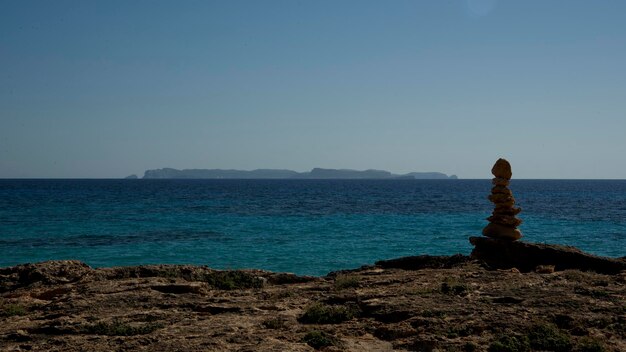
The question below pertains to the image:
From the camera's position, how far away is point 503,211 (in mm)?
20984

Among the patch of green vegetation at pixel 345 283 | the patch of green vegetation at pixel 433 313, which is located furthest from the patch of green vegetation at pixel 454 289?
the patch of green vegetation at pixel 345 283

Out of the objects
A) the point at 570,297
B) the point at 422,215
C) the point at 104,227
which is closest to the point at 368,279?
the point at 570,297

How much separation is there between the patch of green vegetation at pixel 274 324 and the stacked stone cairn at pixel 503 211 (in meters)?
11.7

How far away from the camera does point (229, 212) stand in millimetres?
70438

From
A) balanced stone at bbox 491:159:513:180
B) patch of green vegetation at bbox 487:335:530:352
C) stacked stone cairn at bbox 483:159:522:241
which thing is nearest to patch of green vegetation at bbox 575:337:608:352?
patch of green vegetation at bbox 487:335:530:352

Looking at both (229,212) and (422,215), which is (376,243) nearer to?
(422,215)

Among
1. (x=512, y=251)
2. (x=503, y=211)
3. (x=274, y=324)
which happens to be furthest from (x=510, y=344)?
(x=503, y=211)

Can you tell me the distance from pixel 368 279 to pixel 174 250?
2416 centimetres

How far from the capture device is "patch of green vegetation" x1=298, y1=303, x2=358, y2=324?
11.6m

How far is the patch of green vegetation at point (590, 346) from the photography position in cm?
951

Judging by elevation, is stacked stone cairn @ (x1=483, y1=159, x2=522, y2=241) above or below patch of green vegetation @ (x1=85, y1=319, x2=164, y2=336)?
above

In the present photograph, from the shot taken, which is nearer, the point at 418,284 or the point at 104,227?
the point at 418,284

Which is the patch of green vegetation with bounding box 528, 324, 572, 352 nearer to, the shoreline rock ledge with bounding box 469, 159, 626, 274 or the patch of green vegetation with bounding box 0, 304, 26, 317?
the shoreline rock ledge with bounding box 469, 159, 626, 274

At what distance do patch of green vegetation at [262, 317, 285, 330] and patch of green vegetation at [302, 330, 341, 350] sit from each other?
0.89 m
